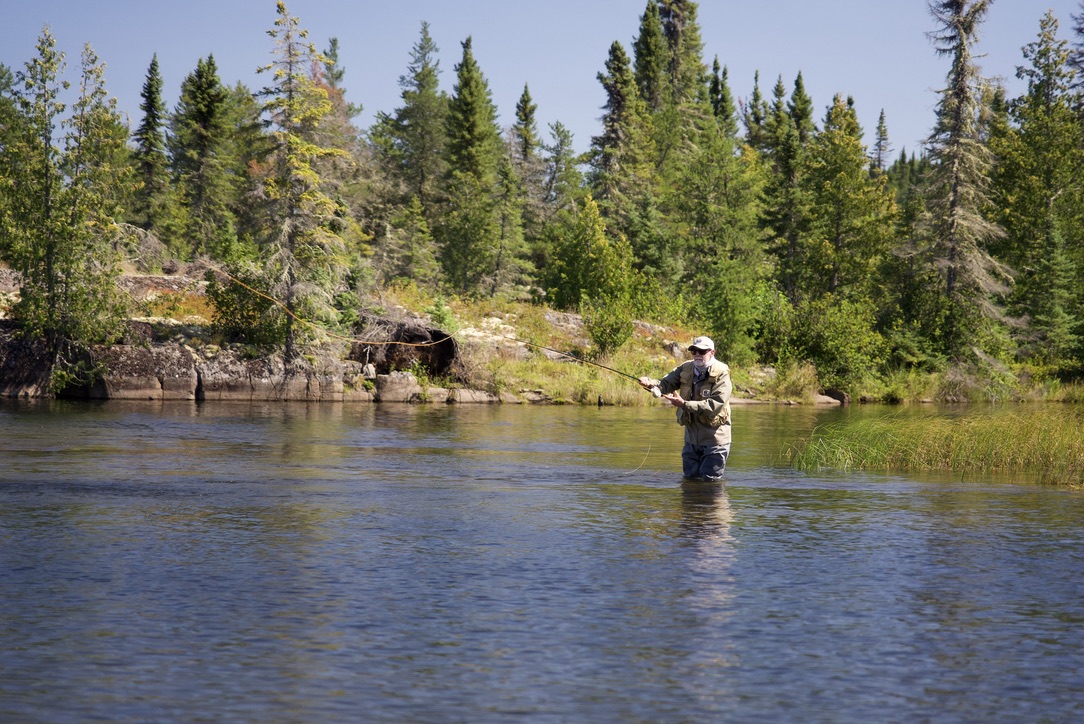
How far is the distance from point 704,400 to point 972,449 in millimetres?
6471

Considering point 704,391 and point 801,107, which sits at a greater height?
point 801,107

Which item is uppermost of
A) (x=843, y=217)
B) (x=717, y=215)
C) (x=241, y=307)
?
(x=717, y=215)

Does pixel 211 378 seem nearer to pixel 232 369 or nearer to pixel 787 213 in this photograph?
pixel 232 369

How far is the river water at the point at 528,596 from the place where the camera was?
6453mm

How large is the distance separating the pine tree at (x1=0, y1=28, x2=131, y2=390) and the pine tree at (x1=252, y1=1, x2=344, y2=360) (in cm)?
454

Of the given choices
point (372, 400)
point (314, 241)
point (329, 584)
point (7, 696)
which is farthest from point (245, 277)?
point (7, 696)

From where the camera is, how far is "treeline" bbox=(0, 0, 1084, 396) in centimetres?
3250

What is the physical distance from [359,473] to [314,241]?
63.3 feet

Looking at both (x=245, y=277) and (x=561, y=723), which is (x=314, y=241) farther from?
(x=561, y=723)

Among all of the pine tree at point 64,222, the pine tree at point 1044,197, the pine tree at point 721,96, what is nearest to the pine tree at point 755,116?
the pine tree at point 721,96

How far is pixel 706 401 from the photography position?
14.3 metres

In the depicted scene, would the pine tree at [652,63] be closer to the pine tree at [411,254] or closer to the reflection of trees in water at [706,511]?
the pine tree at [411,254]

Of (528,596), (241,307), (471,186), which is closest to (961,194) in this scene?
(471,186)

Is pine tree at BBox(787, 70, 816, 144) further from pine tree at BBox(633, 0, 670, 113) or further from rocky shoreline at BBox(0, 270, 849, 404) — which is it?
rocky shoreline at BBox(0, 270, 849, 404)
